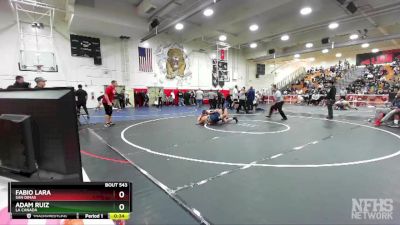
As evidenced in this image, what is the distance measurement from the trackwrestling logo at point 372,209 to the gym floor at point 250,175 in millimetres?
49

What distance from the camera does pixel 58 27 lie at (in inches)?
567

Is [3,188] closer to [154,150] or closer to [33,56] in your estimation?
[154,150]

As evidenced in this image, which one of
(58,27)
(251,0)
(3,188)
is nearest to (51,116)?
(3,188)

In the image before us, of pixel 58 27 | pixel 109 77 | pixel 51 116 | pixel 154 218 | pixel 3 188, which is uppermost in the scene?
pixel 58 27

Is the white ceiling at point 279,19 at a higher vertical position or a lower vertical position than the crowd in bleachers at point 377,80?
higher

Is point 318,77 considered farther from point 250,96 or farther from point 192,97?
point 250,96

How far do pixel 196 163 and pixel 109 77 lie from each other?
1494 centimetres

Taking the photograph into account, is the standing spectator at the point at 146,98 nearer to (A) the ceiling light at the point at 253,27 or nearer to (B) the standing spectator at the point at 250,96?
(B) the standing spectator at the point at 250,96

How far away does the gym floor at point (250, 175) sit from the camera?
7.41ft

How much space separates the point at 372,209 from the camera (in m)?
2.31

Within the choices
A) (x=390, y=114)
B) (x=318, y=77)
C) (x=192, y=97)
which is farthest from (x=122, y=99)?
(x=318, y=77)
